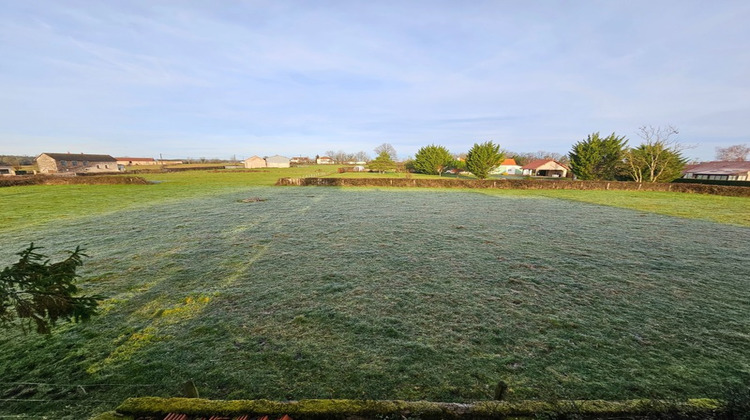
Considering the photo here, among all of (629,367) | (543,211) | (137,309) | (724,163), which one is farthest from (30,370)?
(724,163)

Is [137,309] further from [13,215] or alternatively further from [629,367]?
[13,215]

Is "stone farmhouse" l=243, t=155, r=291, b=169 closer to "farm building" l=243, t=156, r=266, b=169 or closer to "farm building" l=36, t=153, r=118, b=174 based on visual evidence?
"farm building" l=243, t=156, r=266, b=169

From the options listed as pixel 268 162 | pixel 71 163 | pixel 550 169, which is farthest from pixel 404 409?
pixel 268 162

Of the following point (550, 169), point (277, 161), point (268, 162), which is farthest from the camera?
point (277, 161)

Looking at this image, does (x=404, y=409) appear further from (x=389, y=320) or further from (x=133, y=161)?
(x=133, y=161)

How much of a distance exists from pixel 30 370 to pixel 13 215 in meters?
15.8

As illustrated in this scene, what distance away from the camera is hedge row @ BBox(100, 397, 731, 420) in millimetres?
1844

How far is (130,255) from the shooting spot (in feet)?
24.8

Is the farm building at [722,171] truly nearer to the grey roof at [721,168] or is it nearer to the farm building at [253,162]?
the grey roof at [721,168]

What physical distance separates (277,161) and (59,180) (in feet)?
265

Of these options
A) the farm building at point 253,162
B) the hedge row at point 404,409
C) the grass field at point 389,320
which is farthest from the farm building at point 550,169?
the farm building at point 253,162

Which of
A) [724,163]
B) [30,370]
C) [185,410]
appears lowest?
[30,370]

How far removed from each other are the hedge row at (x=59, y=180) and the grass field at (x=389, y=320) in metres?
26.2

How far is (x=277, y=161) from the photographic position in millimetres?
108125
